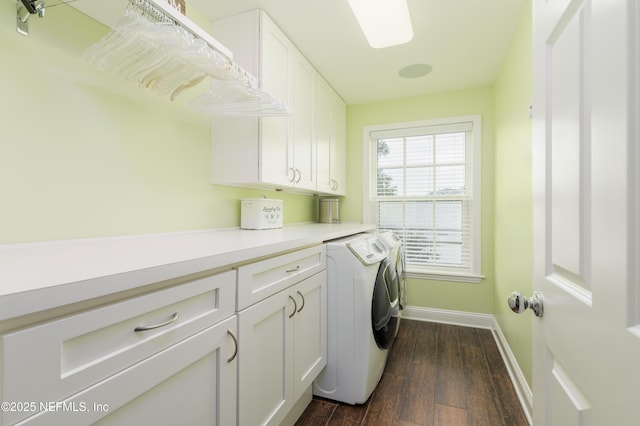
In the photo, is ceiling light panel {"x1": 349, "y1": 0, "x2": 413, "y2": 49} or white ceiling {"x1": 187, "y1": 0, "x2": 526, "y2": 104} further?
white ceiling {"x1": 187, "y1": 0, "x2": 526, "y2": 104}

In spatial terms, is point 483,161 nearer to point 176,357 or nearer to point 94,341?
point 176,357

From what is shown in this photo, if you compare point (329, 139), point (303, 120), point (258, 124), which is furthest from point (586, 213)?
point (329, 139)

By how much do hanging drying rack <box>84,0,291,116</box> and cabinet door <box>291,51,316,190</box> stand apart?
658 millimetres

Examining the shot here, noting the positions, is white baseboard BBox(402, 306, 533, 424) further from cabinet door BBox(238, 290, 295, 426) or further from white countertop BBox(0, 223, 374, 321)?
white countertop BBox(0, 223, 374, 321)

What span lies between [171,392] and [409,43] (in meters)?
2.35

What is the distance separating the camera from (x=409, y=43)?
2.04m

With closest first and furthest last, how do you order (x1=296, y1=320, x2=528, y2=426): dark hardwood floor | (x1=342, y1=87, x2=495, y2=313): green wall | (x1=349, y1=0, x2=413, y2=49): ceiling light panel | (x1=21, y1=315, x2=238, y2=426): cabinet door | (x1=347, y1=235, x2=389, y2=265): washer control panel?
(x1=21, y1=315, x2=238, y2=426): cabinet door
(x1=349, y1=0, x2=413, y2=49): ceiling light panel
(x1=296, y1=320, x2=528, y2=426): dark hardwood floor
(x1=347, y1=235, x2=389, y2=265): washer control panel
(x1=342, y1=87, x2=495, y2=313): green wall

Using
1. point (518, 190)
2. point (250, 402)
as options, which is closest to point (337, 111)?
point (518, 190)

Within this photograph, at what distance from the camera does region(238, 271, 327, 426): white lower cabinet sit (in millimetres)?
1060

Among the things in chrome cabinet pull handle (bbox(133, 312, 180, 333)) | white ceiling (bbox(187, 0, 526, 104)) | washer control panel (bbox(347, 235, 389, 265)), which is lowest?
chrome cabinet pull handle (bbox(133, 312, 180, 333))

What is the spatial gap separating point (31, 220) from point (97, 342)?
2.28 ft

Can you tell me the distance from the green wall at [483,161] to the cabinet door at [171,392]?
2.38 meters

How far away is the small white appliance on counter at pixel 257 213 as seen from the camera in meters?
1.84

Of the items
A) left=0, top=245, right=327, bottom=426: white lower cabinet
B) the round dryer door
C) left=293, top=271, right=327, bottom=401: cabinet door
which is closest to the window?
the round dryer door
